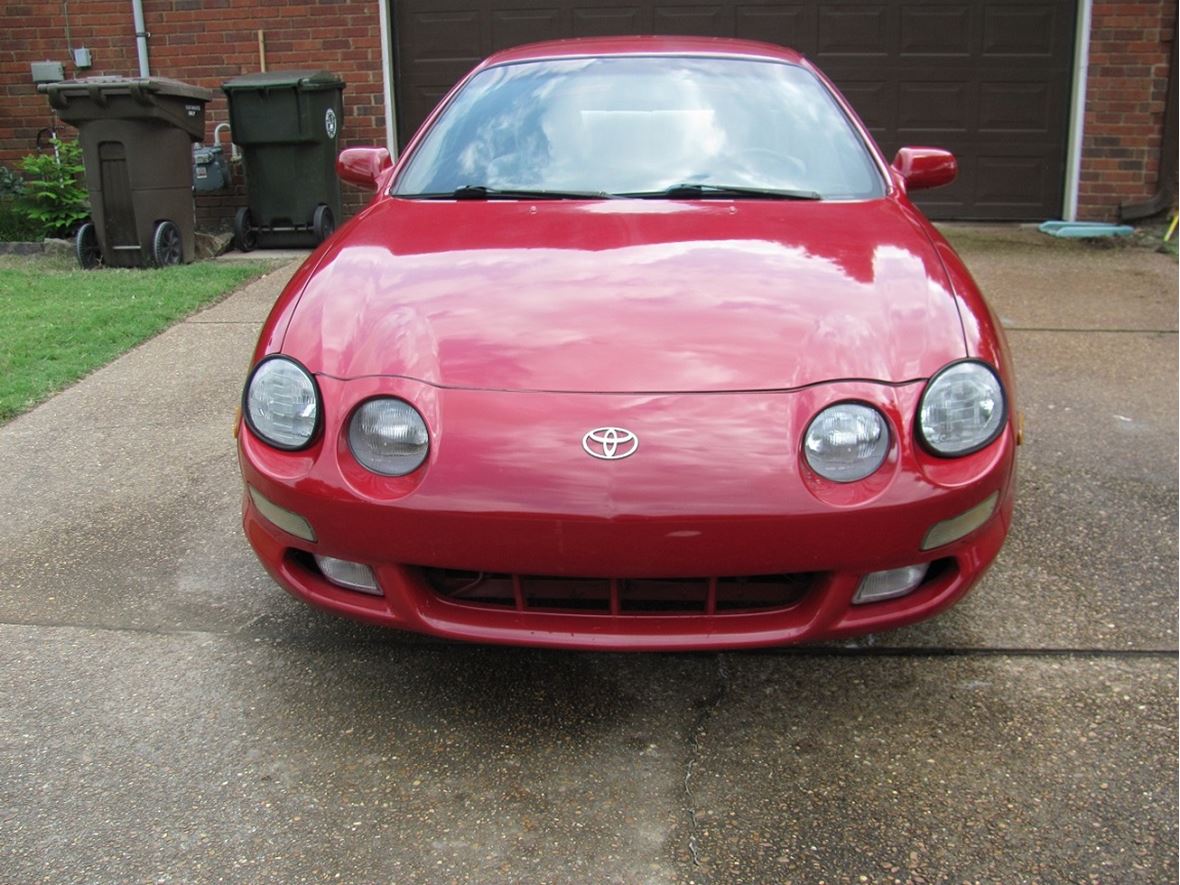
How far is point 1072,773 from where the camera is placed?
221 centimetres

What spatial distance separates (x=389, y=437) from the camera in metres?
2.17

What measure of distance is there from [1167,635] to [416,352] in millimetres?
1936

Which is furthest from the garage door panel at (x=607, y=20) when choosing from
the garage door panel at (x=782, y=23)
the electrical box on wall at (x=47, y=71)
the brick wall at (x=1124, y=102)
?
the electrical box on wall at (x=47, y=71)

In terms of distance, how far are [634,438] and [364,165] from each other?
85.3 inches

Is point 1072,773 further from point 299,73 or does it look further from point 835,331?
point 299,73

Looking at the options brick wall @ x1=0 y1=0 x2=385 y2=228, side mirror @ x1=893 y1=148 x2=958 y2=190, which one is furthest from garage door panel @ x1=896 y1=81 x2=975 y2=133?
side mirror @ x1=893 y1=148 x2=958 y2=190

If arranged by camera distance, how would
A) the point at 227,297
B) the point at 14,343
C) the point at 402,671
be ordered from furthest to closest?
the point at 227,297 → the point at 14,343 → the point at 402,671

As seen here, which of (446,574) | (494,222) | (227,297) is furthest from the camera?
(227,297)

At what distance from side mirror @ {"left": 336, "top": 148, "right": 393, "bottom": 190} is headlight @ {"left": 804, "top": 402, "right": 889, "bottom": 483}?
220 cm

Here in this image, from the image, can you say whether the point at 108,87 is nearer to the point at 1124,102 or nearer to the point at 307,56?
the point at 307,56

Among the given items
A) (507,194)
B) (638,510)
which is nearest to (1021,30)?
(507,194)

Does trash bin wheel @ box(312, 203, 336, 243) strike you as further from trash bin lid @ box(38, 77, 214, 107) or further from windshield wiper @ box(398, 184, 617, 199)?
windshield wiper @ box(398, 184, 617, 199)

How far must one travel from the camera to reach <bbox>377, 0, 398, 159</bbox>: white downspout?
8852mm

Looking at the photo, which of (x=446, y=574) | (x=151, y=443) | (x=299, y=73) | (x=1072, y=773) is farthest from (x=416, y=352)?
(x=299, y=73)
